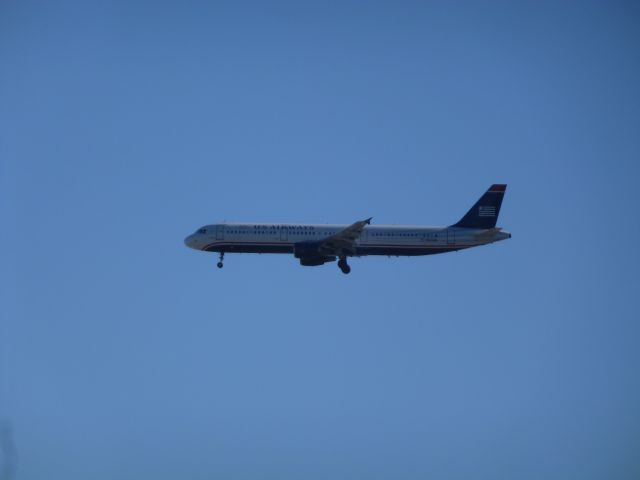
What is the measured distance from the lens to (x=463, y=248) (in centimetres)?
9112

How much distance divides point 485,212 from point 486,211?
126 millimetres

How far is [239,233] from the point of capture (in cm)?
9138

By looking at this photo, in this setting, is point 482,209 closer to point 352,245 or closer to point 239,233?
point 352,245

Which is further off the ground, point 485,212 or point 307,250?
point 485,212

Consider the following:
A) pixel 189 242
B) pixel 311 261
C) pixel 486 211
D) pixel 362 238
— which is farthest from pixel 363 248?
pixel 189 242

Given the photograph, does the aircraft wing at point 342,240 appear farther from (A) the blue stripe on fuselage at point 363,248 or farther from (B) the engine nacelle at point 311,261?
(A) the blue stripe on fuselage at point 363,248

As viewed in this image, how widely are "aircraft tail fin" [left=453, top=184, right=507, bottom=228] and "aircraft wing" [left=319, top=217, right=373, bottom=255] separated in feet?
34.0

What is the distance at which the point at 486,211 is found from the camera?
92.8m

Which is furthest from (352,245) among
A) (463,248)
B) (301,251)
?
(463,248)

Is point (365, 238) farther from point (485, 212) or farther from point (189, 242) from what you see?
point (189, 242)

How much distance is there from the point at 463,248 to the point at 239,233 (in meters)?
19.7

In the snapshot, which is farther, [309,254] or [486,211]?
[486,211]

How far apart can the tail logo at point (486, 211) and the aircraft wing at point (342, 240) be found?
11.6 m

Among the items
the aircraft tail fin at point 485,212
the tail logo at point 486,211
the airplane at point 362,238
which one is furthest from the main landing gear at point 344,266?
the tail logo at point 486,211
